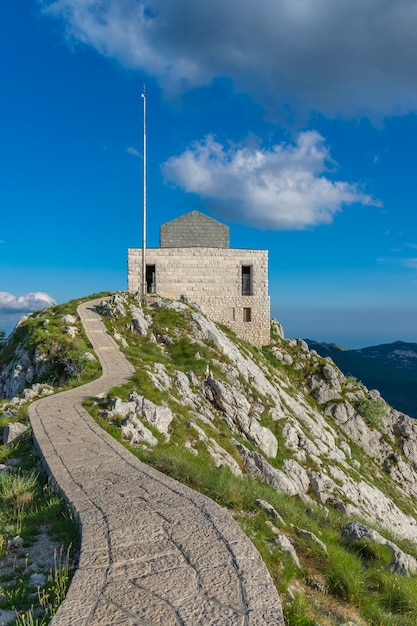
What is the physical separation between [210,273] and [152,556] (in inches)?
1280

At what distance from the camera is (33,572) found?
5.70 meters

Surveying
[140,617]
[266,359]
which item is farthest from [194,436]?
[266,359]

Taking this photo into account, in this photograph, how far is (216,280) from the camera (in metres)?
37.4

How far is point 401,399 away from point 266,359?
153393 mm

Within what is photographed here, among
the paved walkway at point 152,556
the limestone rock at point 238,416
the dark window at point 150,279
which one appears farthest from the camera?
the dark window at point 150,279

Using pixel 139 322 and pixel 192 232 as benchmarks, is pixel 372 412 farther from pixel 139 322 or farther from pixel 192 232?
pixel 192 232

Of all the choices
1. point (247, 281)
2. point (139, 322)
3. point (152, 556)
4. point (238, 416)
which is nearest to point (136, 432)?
point (152, 556)

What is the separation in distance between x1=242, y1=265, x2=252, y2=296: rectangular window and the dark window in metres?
8.24

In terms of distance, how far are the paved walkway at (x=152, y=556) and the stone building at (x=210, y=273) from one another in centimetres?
2776

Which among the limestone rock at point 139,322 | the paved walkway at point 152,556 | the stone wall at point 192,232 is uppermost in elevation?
the stone wall at point 192,232

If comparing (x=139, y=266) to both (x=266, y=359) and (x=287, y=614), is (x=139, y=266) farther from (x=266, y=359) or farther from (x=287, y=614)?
(x=287, y=614)

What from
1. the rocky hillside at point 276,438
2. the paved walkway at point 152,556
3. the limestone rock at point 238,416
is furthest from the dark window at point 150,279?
the paved walkway at point 152,556

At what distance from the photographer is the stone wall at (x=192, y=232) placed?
38.2 metres

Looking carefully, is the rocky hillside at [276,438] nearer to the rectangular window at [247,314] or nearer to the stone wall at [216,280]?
the stone wall at [216,280]
